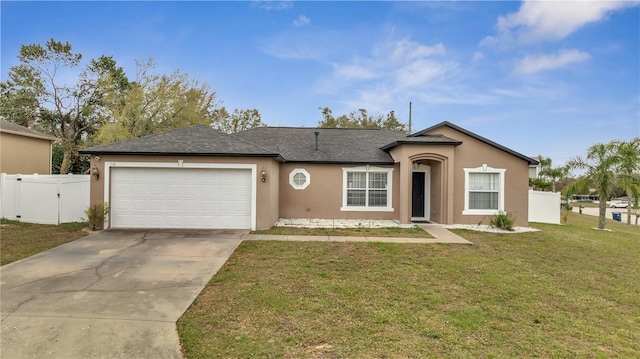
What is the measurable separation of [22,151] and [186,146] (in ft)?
43.9

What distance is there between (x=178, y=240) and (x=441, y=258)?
741cm

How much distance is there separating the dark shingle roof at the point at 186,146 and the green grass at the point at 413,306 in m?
3.84

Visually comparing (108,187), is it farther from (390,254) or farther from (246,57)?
(246,57)

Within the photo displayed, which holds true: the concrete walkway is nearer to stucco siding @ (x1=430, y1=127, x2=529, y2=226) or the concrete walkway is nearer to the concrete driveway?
the concrete driveway

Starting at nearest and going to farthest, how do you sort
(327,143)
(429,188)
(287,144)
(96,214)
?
(96,214), (429,188), (287,144), (327,143)

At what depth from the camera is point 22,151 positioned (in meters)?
16.5

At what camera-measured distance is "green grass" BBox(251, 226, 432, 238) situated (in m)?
9.95

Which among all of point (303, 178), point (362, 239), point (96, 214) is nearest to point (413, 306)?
point (362, 239)

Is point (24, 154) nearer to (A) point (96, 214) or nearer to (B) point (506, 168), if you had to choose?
(A) point (96, 214)

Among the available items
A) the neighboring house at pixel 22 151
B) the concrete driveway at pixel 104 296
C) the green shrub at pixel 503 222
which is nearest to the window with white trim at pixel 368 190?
the green shrub at pixel 503 222

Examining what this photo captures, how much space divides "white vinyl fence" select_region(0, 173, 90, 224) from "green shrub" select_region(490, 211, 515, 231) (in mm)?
16598

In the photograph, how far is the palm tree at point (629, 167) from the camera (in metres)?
13.6

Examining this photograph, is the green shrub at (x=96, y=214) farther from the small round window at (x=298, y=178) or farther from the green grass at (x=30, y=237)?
the small round window at (x=298, y=178)

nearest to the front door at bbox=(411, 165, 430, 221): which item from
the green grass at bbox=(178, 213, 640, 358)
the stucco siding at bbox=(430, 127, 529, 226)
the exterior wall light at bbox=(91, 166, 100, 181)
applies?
the stucco siding at bbox=(430, 127, 529, 226)
